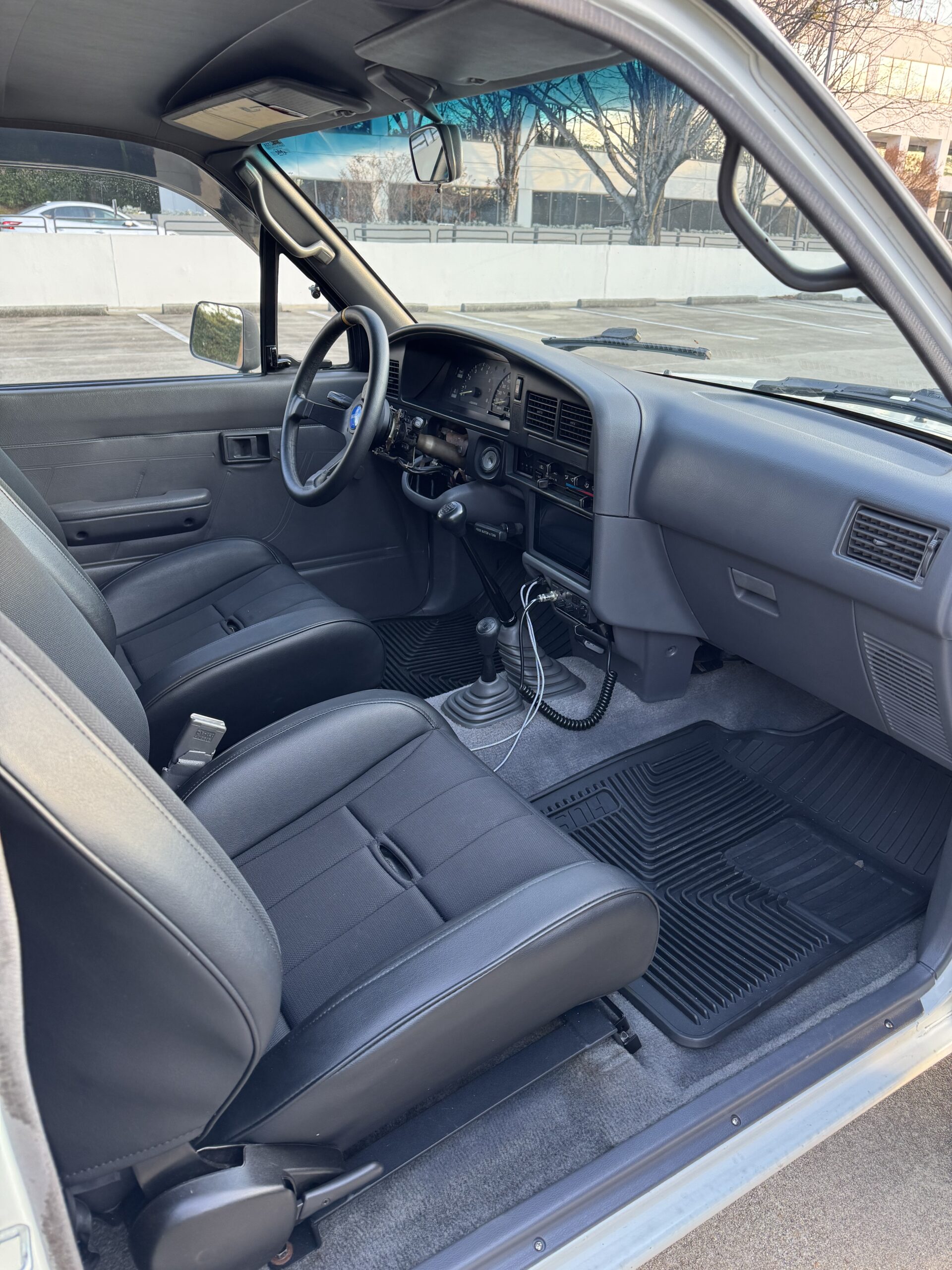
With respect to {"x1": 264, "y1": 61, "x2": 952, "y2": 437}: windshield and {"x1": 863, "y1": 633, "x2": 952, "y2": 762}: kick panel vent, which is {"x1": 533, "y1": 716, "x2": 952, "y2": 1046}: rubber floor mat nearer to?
{"x1": 863, "y1": 633, "x2": 952, "y2": 762}: kick panel vent

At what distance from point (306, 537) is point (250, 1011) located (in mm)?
2343

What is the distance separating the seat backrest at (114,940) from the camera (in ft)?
2.15

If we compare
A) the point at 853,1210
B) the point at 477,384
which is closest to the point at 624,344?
the point at 477,384

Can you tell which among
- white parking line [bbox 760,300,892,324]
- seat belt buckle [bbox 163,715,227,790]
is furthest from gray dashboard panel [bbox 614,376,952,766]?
seat belt buckle [bbox 163,715,227,790]

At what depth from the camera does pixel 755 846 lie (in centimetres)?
209

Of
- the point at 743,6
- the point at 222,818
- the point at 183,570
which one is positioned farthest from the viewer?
the point at 183,570

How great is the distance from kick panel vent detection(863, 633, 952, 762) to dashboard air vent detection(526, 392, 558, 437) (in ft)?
3.13

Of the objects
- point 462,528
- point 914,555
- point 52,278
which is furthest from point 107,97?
point 914,555

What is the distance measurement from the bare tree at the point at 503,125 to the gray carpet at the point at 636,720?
1.40 metres

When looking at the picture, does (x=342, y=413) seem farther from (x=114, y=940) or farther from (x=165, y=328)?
(x=114, y=940)

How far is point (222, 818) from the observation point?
1436 millimetres

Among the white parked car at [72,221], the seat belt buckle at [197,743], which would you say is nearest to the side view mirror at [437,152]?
the white parked car at [72,221]

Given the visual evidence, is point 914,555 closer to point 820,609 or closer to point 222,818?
point 820,609

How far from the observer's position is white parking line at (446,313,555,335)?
2.52 metres
